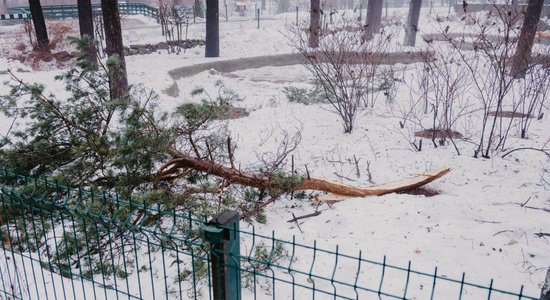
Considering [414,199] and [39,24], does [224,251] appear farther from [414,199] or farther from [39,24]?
[39,24]

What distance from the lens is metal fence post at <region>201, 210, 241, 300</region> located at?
2059 millimetres

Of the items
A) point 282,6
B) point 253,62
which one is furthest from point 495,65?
point 282,6

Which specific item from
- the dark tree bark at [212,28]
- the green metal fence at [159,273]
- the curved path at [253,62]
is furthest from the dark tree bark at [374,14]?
the green metal fence at [159,273]

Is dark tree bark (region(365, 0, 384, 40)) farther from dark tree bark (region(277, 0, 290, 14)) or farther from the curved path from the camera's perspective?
dark tree bark (region(277, 0, 290, 14))

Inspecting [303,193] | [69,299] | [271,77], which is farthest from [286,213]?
[271,77]

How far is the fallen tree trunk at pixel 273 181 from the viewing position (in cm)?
498

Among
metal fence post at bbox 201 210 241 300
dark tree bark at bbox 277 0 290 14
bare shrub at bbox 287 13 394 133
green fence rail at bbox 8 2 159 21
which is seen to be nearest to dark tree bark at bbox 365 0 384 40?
green fence rail at bbox 8 2 159 21

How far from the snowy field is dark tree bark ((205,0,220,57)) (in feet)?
22.9

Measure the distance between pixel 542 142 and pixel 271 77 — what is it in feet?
34.4

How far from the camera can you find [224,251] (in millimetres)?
2102

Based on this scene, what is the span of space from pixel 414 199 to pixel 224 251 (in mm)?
3226

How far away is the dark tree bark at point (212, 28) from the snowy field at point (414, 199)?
698cm

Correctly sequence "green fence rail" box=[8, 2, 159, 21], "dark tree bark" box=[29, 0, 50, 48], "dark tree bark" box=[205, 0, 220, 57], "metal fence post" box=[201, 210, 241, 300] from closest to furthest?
"metal fence post" box=[201, 210, 241, 300]
"dark tree bark" box=[29, 0, 50, 48]
"dark tree bark" box=[205, 0, 220, 57]
"green fence rail" box=[8, 2, 159, 21]

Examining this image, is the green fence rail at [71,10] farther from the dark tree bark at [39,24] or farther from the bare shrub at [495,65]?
the bare shrub at [495,65]
